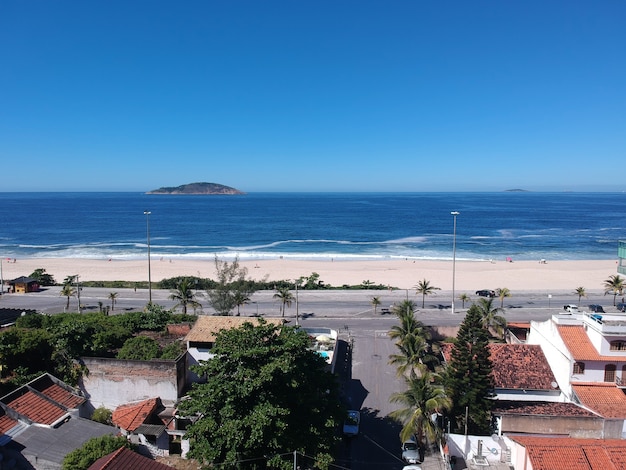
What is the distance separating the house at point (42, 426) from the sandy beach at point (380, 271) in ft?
128

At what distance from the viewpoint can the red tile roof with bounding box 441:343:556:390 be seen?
2331cm

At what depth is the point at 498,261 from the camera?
236 feet

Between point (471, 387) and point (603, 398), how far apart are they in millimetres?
6970

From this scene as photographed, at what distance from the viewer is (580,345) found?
23750mm

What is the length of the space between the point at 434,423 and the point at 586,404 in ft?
26.4

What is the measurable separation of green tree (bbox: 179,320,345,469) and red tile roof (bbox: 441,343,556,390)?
1184 cm

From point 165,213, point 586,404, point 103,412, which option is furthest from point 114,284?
point 165,213

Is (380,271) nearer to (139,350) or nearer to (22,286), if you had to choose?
(22,286)

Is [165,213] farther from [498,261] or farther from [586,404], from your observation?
[586,404]

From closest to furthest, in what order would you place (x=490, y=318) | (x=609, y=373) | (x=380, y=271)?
(x=609, y=373)
(x=490, y=318)
(x=380, y=271)

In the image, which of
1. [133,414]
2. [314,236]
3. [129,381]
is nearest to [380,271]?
[314,236]

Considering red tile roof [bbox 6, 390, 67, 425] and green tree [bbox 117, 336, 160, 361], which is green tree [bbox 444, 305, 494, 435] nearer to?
green tree [bbox 117, 336, 160, 361]

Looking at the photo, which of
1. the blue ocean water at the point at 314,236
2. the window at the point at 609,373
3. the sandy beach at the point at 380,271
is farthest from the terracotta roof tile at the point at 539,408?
the blue ocean water at the point at 314,236

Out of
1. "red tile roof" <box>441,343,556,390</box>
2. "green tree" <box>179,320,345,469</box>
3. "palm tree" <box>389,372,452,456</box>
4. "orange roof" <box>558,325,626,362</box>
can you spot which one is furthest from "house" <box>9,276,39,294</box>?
"orange roof" <box>558,325,626,362</box>
